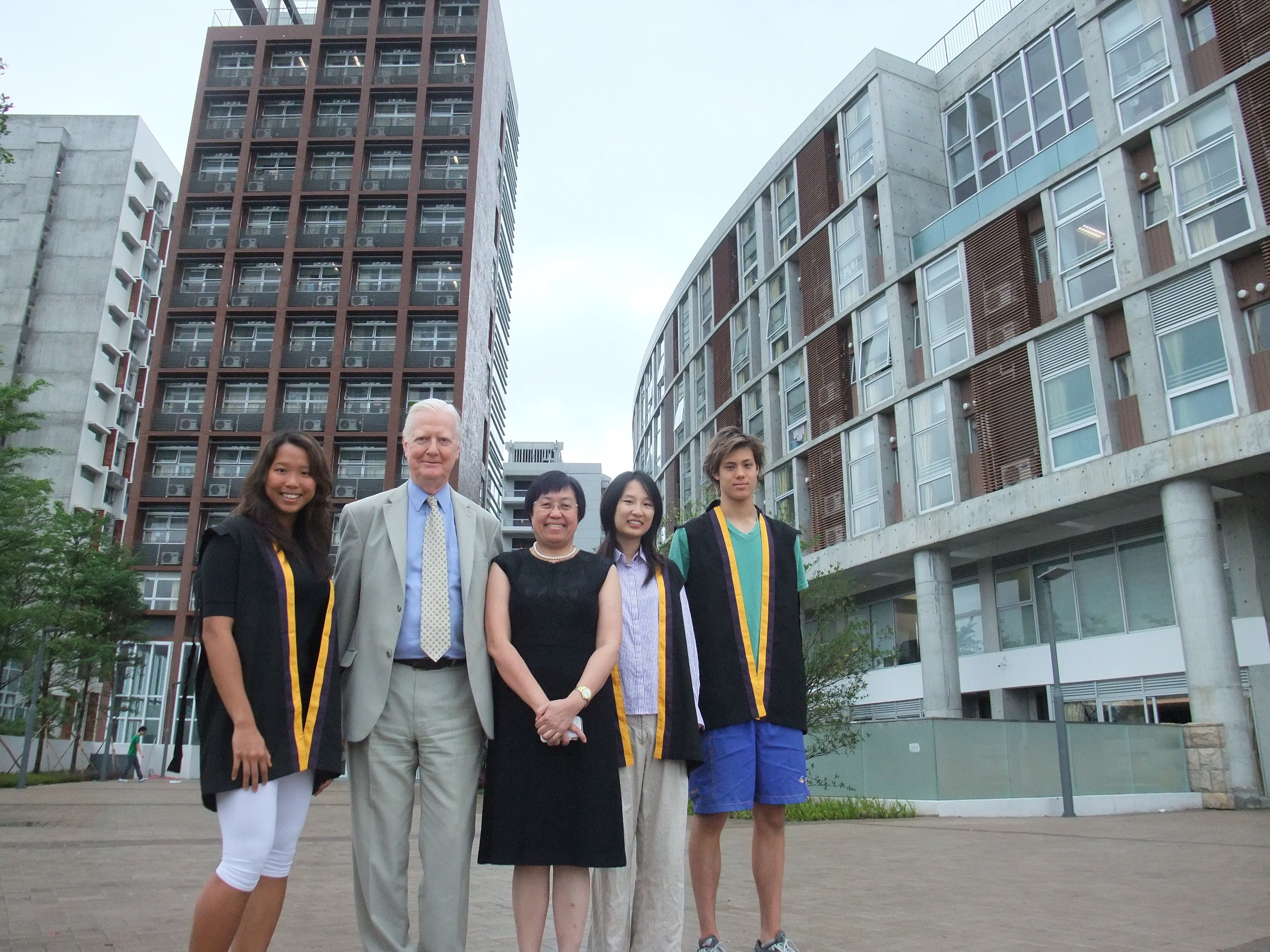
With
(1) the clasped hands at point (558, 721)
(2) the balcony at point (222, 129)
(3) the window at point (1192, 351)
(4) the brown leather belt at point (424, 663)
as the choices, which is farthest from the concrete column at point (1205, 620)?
(2) the balcony at point (222, 129)

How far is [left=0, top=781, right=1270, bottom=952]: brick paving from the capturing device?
14.4 ft

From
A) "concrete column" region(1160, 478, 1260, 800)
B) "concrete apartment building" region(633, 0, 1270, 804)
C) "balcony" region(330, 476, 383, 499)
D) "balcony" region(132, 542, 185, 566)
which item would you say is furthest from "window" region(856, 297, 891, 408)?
"balcony" region(132, 542, 185, 566)

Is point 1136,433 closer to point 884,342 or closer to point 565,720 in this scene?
point 884,342

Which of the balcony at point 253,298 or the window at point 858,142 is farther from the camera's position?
the balcony at point 253,298

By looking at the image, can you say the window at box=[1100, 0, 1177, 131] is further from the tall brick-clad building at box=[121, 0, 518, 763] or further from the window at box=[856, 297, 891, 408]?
the tall brick-clad building at box=[121, 0, 518, 763]

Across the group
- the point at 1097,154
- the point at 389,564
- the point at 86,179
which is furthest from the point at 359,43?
the point at 389,564

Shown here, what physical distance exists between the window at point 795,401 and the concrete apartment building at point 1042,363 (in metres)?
0.17

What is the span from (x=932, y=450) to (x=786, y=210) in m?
11.8

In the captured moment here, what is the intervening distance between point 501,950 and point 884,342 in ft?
80.6

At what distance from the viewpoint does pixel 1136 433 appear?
19516mm

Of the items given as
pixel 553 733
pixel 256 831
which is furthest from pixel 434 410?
pixel 256 831

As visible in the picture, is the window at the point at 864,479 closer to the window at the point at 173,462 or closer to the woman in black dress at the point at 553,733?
the woman in black dress at the point at 553,733

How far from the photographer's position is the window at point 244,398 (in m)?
44.6

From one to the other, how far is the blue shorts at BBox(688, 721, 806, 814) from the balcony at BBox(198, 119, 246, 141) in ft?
168
